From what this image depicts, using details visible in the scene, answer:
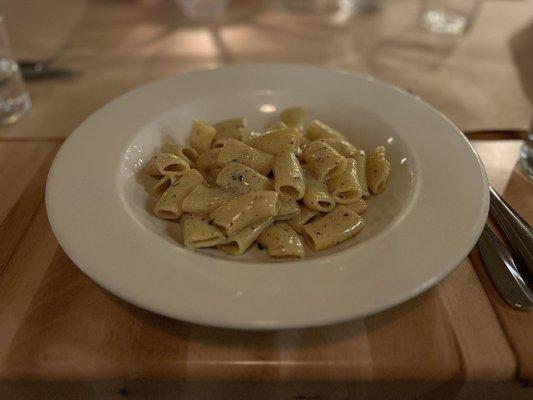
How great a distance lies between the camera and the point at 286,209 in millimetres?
1183

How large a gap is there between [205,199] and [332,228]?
0.33 metres

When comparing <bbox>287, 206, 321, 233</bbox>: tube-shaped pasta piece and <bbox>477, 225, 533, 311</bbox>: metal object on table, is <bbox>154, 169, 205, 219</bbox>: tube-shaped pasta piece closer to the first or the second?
<bbox>287, 206, 321, 233</bbox>: tube-shaped pasta piece

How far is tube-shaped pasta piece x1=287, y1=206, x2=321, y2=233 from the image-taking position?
118cm

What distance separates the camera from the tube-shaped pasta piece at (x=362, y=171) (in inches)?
49.9

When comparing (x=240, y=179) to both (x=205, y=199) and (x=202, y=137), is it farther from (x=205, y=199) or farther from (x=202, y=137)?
(x=202, y=137)

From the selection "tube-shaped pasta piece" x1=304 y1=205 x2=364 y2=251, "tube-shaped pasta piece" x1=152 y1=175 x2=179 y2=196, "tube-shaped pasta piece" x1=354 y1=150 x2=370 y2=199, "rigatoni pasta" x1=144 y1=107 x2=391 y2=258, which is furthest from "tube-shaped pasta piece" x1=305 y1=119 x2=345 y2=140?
"tube-shaped pasta piece" x1=152 y1=175 x2=179 y2=196

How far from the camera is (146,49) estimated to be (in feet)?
7.36

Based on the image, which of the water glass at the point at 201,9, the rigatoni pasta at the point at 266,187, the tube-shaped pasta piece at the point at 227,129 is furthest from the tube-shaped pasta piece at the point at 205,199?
the water glass at the point at 201,9

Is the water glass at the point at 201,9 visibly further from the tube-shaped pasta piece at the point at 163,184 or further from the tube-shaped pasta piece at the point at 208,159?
the tube-shaped pasta piece at the point at 163,184

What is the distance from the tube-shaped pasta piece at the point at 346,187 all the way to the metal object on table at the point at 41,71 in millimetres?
1354

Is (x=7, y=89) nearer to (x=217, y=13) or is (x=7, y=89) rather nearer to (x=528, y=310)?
(x=217, y=13)

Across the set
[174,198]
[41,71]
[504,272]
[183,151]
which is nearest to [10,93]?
[41,71]

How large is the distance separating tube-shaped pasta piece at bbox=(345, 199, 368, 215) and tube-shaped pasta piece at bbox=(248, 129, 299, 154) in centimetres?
22

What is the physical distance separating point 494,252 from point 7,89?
171cm
